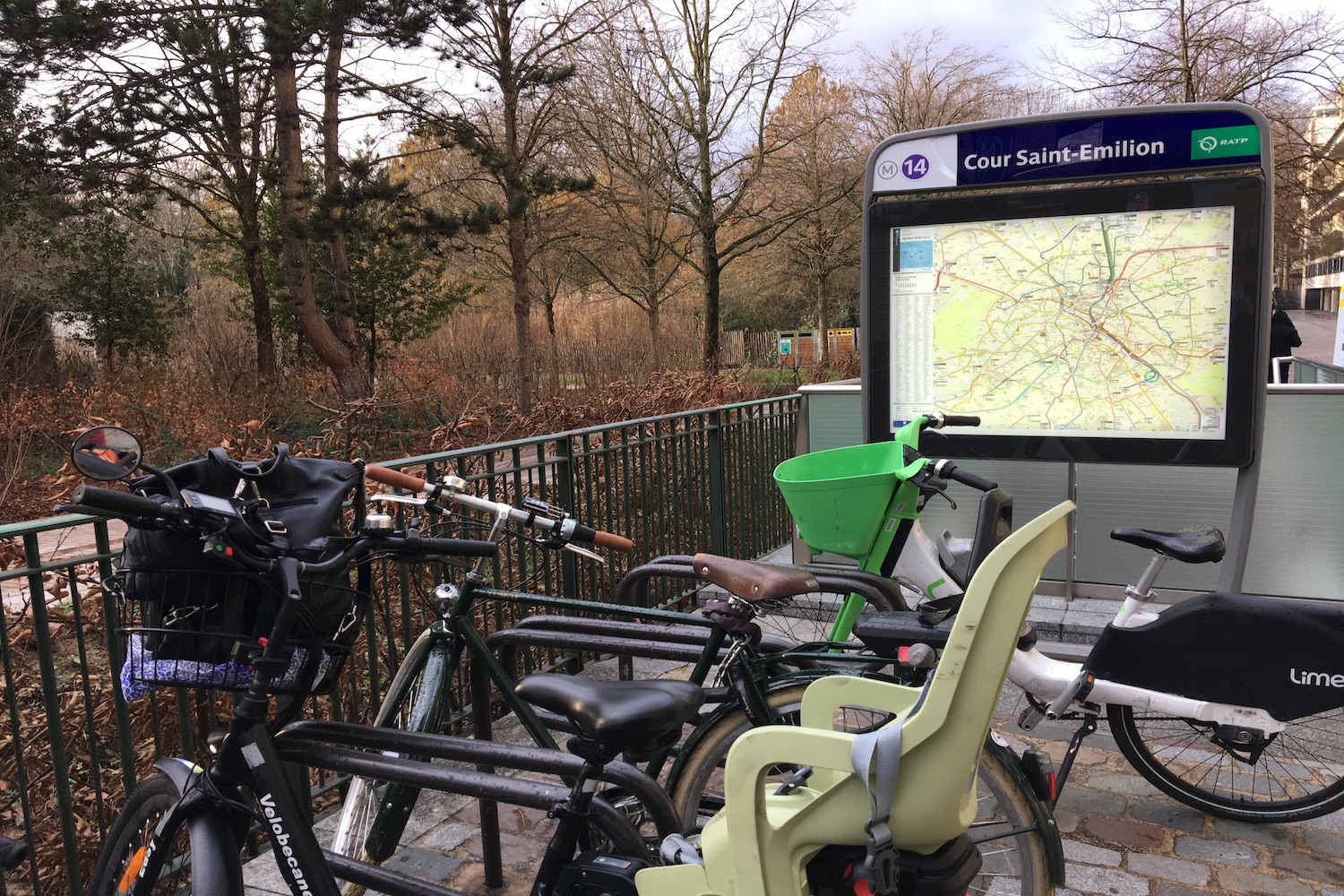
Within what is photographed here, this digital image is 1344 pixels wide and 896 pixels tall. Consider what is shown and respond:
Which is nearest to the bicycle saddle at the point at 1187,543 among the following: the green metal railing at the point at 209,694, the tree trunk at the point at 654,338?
the green metal railing at the point at 209,694

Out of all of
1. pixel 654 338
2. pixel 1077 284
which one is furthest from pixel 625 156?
pixel 1077 284

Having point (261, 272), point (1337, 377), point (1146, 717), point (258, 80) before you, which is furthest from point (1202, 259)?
point (261, 272)

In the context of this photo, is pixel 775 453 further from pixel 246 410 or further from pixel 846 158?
pixel 846 158

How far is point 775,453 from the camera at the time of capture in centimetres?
689

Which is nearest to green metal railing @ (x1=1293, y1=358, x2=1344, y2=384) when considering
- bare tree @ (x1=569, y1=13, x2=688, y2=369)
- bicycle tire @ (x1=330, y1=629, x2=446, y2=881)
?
bicycle tire @ (x1=330, y1=629, x2=446, y2=881)

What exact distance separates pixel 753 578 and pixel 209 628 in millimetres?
1297

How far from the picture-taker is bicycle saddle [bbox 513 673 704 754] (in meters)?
1.68

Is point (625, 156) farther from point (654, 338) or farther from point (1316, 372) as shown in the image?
point (1316, 372)

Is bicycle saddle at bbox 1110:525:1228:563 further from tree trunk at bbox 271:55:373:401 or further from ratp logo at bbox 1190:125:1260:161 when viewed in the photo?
tree trunk at bbox 271:55:373:401

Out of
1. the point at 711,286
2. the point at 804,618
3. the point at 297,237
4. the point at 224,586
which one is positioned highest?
the point at 297,237

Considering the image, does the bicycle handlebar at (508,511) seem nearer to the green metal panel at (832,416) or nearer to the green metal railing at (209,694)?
the green metal railing at (209,694)

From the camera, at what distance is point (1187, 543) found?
9.62ft

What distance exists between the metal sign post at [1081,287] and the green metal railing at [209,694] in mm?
1371

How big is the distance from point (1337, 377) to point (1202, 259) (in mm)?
5283
